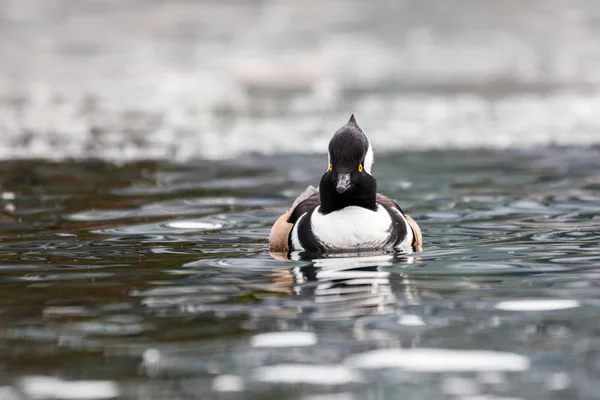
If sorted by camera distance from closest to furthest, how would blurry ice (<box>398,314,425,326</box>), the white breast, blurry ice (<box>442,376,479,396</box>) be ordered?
blurry ice (<box>442,376,479,396</box>) → blurry ice (<box>398,314,425,326</box>) → the white breast

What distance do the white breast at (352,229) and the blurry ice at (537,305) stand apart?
2.09 meters

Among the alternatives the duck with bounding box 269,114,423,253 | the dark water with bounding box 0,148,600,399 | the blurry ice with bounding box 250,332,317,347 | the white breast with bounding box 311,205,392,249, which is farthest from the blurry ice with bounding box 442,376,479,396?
the white breast with bounding box 311,205,392,249

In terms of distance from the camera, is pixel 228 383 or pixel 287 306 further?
pixel 287 306

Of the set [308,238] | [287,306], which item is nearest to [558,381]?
[287,306]

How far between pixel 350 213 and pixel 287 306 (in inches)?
83.9

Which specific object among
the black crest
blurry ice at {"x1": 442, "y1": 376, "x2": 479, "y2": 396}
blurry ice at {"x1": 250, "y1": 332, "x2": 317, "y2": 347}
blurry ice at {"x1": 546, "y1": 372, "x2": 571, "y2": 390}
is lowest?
blurry ice at {"x1": 546, "y1": 372, "x2": 571, "y2": 390}

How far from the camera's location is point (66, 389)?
16.3 feet

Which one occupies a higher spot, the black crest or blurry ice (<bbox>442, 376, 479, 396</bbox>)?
the black crest

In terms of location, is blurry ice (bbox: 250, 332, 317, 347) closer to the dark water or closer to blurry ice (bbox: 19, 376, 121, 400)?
the dark water

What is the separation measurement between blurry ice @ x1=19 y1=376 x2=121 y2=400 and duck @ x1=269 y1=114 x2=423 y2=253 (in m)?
3.61

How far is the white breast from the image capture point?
857 centimetres

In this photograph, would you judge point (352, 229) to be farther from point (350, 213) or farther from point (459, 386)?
point (459, 386)

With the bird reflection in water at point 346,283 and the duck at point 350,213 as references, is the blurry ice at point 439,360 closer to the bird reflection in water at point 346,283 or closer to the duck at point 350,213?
the bird reflection in water at point 346,283

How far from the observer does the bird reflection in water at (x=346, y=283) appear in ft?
21.3
